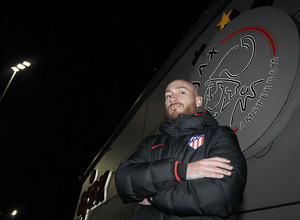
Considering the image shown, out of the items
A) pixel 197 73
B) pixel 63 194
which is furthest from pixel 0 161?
pixel 197 73

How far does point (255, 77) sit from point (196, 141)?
1199 millimetres

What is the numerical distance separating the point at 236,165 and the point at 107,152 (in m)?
9.36

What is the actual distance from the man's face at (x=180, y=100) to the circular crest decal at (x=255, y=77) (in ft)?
1.81

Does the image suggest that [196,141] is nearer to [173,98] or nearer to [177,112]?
[177,112]

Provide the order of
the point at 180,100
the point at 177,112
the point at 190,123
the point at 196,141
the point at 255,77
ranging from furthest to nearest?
1. the point at 255,77
2. the point at 180,100
3. the point at 177,112
4. the point at 190,123
5. the point at 196,141

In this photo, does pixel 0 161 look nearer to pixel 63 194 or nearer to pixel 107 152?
pixel 63 194

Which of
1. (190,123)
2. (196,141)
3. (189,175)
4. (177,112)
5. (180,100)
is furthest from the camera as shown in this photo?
(180,100)

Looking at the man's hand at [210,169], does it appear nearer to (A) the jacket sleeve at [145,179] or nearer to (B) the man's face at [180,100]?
(A) the jacket sleeve at [145,179]

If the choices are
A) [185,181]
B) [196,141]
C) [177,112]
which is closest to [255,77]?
[177,112]

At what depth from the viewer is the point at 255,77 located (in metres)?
2.27

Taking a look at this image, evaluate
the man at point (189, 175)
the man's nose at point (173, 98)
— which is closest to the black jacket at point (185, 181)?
the man at point (189, 175)

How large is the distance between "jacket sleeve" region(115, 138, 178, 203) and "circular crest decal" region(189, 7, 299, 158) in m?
1.21

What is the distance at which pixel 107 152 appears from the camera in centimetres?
1013

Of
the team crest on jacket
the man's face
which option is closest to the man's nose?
the man's face
